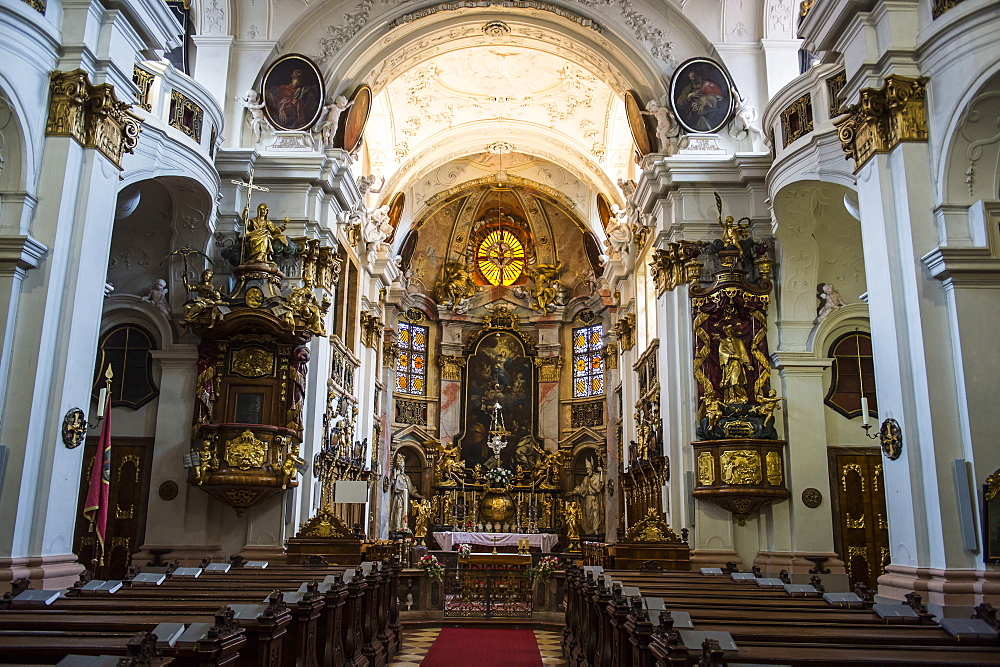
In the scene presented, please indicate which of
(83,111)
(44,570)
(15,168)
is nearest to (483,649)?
(44,570)

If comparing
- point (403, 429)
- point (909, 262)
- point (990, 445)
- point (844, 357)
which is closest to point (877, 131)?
point (909, 262)

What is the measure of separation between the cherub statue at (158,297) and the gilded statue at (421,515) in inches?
502

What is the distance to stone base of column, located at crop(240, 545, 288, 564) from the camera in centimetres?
1387

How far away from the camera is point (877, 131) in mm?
8852

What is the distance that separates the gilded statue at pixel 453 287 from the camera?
1126 inches

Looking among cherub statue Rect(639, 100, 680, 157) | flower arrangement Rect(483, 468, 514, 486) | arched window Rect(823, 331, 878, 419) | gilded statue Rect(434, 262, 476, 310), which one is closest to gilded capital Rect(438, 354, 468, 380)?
gilded statue Rect(434, 262, 476, 310)

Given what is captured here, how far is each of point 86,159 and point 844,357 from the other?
11555 millimetres

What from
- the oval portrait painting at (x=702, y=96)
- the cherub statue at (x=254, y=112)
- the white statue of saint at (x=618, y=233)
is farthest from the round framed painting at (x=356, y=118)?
the white statue of saint at (x=618, y=233)

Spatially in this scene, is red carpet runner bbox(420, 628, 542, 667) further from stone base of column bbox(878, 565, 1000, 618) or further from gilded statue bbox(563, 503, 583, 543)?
gilded statue bbox(563, 503, 583, 543)

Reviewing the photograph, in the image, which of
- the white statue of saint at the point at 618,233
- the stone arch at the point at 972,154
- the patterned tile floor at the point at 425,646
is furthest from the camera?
the white statue of saint at the point at 618,233

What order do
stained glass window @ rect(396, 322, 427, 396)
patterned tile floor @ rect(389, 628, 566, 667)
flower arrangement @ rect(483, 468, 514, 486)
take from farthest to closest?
1. stained glass window @ rect(396, 322, 427, 396)
2. flower arrangement @ rect(483, 468, 514, 486)
3. patterned tile floor @ rect(389, 628, 566, 667)

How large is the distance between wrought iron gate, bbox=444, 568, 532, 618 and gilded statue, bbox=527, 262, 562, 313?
14.5 meters

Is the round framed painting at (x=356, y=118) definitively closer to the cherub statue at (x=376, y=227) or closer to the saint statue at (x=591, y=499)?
the cherub statue at (x=376, y=227)

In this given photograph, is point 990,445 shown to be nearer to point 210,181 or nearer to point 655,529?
point 655,529
